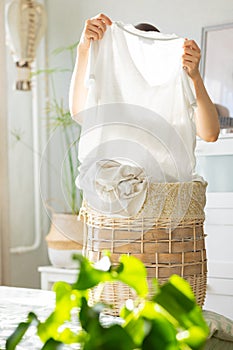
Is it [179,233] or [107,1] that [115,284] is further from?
[107,1]

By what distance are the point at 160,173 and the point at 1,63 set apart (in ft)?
5.62

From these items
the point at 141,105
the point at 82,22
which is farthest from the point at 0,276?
the point at 141,105

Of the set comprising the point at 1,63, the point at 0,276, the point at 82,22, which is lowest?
the point at 0,276

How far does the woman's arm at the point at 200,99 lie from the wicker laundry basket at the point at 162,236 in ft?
0.86

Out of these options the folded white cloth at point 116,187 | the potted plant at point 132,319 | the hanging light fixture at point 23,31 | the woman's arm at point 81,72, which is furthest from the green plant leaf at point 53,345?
the hanging light fixture at point 23,31

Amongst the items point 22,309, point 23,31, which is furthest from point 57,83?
point 22,309

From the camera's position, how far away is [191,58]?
136cm

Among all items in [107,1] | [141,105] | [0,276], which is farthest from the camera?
[107,1]

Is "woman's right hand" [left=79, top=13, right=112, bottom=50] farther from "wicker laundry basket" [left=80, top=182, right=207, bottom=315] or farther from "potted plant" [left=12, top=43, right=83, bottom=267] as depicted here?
"potted plant" [left=12, top=43, right=83, bottom=267]

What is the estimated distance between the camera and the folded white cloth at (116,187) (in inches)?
45.8

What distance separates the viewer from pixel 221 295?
2086 mm

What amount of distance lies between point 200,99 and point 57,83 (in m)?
1.76

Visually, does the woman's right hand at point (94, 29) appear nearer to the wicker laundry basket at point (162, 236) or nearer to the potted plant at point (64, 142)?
the wicker laundry basket at point (162, 236)

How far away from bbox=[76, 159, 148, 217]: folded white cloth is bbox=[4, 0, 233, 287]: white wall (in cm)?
167
